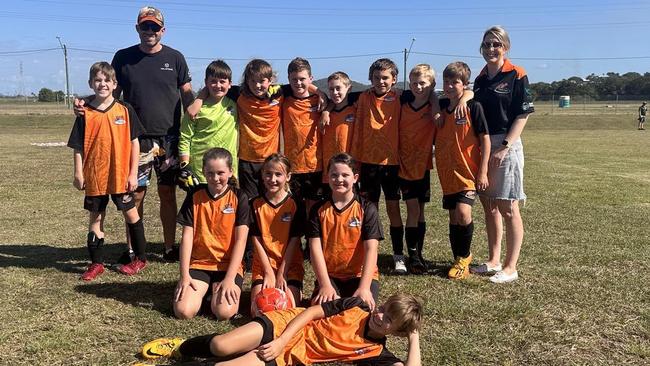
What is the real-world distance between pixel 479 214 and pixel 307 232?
522cm

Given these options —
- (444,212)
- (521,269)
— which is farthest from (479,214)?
(521,269)

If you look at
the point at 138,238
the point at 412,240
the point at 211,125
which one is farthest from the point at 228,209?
the point at 412,240

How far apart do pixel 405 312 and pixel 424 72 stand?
2727 millimetres

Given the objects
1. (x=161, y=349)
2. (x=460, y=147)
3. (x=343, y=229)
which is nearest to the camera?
(x=161, y=349)

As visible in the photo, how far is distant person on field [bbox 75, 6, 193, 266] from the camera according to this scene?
18.4ft

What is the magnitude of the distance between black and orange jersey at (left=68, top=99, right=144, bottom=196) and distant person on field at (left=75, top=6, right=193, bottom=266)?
31cm

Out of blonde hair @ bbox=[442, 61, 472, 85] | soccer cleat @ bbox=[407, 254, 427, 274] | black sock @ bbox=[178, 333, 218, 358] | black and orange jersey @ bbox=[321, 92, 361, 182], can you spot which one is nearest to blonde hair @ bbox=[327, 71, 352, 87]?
black and orange jersey @ bbox=[321, 92, 361, 182]

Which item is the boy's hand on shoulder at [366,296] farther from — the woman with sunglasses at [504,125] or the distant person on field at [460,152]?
the woman with sunglasses at [504,125]

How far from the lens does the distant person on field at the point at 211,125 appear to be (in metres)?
5.29

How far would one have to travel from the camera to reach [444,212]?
9016mm

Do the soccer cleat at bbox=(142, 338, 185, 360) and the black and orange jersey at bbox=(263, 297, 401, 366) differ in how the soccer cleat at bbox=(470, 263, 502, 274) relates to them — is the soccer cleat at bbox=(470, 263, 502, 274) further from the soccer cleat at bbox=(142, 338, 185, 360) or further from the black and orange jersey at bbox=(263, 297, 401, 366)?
the soccer cleat at bbox=(142, 338, 185, 360)

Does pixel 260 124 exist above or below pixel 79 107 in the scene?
below

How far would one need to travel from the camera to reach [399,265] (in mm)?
5680

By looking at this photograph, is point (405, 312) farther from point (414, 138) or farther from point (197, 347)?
point (414, 138)
